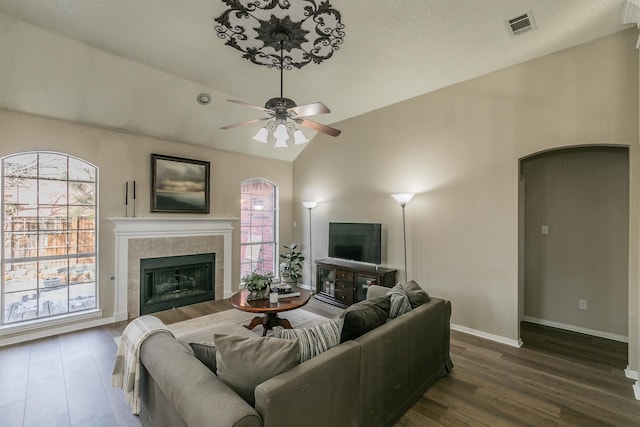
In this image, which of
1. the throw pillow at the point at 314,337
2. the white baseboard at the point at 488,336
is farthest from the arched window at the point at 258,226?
the throw pillow at the point at 314,337

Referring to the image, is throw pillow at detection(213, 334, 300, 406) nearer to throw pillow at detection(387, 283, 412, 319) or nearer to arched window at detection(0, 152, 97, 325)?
throw pillow at detection(387, 283, 412, 319)

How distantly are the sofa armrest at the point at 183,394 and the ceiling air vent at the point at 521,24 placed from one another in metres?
3.69

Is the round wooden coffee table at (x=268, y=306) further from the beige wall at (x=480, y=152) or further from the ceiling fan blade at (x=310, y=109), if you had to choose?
the ceiling fan blade at (x=310, y=109)

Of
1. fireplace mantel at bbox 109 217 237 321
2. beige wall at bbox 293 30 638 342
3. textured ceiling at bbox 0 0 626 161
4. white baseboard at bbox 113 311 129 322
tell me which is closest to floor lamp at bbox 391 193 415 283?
beige wall at bbox 293 30 638 342

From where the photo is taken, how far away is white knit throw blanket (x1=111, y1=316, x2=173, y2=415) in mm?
1932

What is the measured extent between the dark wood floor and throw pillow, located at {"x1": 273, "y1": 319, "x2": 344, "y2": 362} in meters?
0.98

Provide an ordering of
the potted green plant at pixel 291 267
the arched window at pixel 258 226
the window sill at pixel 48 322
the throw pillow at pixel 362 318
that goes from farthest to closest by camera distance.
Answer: the arched window at pixel 258 226 → the potted green plant at pixel 291 267 → the window sill at pixel 48 322 → the throw pillow at pixel 362 318

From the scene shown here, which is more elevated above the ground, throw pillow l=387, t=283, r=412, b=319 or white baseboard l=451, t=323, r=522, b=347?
throw pillow l=387, t=283, r=412, b=319

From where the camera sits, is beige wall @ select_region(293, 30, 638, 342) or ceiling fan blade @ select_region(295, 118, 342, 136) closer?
ceiling fan blade @ select_region(295, 118, 342, 136)

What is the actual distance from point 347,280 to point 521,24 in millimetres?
3842

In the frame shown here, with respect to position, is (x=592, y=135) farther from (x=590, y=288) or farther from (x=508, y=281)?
(x=590, y=288)

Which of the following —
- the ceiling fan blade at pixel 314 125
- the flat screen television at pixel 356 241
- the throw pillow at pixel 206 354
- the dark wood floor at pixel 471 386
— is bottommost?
the dark wood floor at pixel 471 386

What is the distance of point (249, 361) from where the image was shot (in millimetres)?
1464

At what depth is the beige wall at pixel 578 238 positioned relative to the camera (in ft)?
11.8
